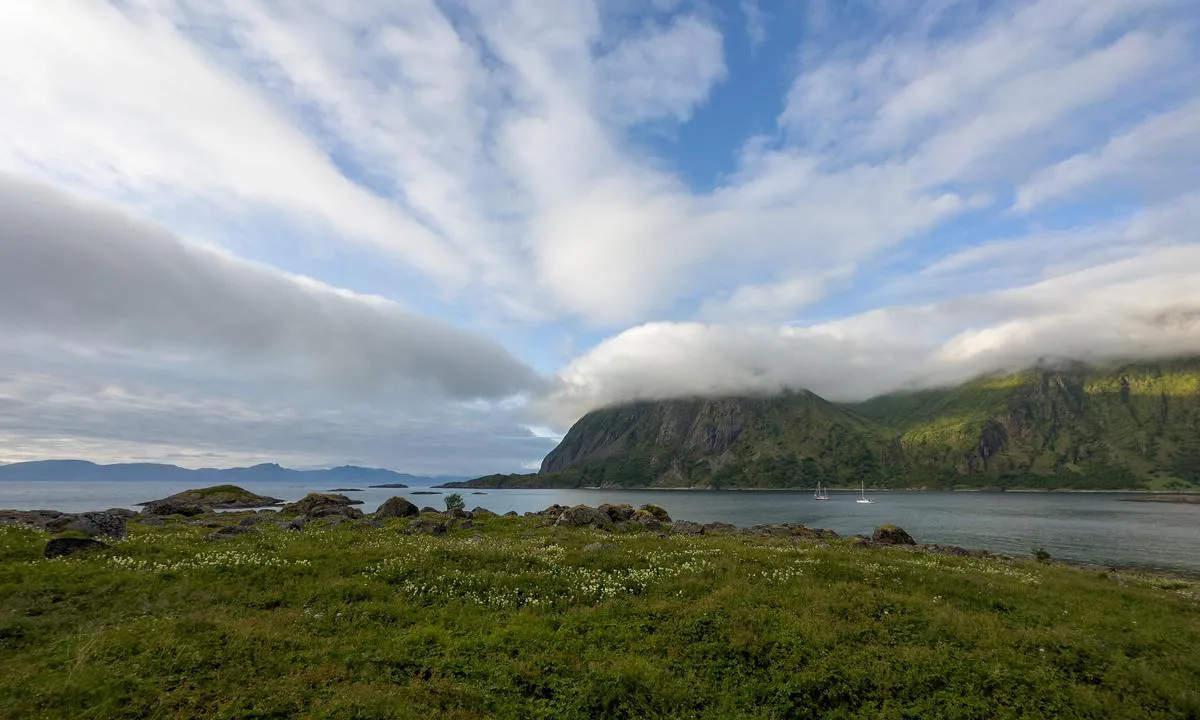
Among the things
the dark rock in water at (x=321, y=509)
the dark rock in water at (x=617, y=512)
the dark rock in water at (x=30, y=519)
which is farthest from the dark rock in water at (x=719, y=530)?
the dark rock in water at (x=30, y=519)

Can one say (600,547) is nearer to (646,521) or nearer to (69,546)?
(69,546)

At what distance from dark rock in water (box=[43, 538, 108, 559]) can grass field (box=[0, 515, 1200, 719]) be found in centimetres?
75

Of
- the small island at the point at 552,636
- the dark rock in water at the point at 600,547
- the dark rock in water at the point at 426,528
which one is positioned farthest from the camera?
the dark rock in water at the point at 426,528

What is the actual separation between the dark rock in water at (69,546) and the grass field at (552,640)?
0.75m

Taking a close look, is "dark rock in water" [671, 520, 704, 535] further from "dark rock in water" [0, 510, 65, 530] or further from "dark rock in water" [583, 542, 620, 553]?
"dark rock in water" [0, 510, 65, 530]

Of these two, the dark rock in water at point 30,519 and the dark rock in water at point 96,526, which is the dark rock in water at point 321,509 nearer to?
the dark rock in water at point 30,519

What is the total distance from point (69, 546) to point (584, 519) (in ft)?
125

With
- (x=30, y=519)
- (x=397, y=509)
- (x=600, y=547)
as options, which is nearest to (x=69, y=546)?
(x=600, y=547)

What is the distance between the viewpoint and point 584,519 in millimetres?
54781

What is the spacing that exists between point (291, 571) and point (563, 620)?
1418cm

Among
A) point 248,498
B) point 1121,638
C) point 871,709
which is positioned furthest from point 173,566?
point 248,498

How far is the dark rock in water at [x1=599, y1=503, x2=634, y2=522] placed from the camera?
60719 millimetres

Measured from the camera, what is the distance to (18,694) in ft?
41.7

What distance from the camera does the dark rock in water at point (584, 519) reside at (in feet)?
175
